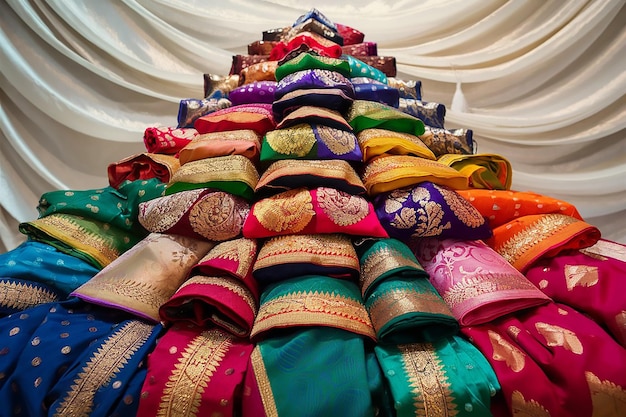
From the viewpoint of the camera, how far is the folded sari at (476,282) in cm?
61

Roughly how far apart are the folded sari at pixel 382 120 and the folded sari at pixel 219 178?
35cm

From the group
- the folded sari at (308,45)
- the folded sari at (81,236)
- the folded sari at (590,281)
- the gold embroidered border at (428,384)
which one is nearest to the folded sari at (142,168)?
the folded sari at (81,236)

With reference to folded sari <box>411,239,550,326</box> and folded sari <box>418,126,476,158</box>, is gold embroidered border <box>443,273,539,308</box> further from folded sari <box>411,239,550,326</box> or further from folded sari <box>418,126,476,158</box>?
folded sari <box>418,126,476,158</box>

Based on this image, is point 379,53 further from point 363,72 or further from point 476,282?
point 476,282

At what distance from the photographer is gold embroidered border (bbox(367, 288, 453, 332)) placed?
1.84 feet

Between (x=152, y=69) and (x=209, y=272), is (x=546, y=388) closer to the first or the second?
(x=209, y=272)

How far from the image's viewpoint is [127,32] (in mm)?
2039

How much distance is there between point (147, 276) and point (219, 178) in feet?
0.83

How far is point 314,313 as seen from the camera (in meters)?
0.56

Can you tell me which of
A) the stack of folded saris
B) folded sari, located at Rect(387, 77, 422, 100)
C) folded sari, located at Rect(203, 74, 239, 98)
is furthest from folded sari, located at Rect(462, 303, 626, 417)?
folded sari, located at Rect(203, 74, 239, 98)

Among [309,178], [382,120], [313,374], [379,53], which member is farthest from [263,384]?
[379,53]

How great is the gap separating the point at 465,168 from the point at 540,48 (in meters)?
1.31

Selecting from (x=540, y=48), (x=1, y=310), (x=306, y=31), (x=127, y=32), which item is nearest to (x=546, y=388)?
(x=1, y=310)

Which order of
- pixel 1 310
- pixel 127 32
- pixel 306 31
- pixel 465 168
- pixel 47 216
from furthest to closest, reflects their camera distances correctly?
pixel 127 32, pixel 306 31, pixel 465 168, pixel 47 216, pixel 1 310
